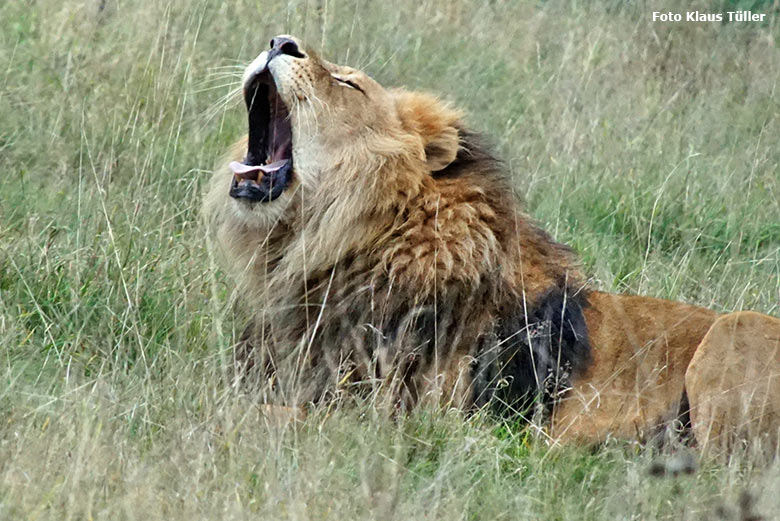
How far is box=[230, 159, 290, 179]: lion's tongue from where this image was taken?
468cm

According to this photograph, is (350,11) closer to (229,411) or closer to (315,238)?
(315,238)

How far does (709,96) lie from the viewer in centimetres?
900

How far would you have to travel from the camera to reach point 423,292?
172 inches

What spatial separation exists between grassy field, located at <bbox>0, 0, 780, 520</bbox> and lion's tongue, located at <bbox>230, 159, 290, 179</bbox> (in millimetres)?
365

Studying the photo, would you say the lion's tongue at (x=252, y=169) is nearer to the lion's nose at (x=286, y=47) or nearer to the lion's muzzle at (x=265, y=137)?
the lion's muzzle at (x=265, y=137)

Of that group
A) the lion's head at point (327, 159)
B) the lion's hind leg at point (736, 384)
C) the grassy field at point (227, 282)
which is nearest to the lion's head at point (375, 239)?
the lion's head at point (327, 159)

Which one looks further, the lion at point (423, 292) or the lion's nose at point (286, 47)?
the lion's nose at point (286, 47)

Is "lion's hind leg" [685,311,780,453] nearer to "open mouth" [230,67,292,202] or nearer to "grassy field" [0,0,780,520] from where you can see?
"grassy field" [0,0,780,520]

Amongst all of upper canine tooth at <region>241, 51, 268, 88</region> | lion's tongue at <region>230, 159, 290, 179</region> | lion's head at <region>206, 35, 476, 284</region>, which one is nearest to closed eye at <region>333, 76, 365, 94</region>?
lion's head at <region>206, 35, 476, 284</region>

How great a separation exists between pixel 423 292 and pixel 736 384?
43.3 inches

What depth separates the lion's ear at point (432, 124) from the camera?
4.65 meters

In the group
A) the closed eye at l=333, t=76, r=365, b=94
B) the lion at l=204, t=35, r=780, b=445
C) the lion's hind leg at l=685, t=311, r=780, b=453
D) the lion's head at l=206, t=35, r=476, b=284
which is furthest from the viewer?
the closed eye at l=333, t=76, r=365, b=94

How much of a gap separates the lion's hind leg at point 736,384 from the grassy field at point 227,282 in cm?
22

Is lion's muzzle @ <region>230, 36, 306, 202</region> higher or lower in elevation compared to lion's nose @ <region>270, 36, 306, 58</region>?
lower
